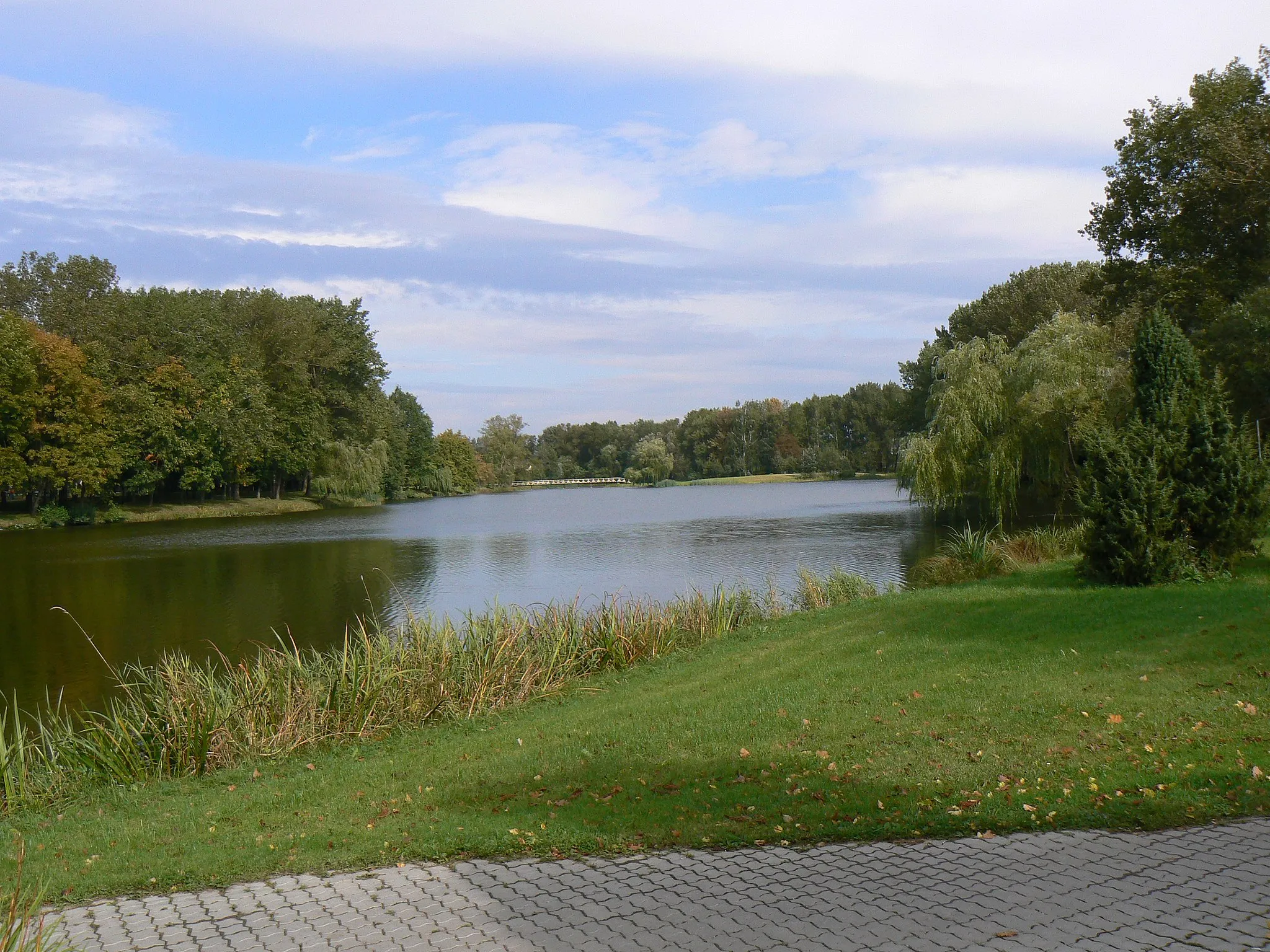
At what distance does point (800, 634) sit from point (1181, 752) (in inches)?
237

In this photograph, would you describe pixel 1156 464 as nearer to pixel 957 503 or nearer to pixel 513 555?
pixel 957 503

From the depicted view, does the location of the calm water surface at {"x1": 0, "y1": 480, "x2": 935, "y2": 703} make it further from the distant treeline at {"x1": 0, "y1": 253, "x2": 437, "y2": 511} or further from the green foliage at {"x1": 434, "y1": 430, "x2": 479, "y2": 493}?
the green foliage at {"x1": 434, "y1": 430, "x2": 479, "y2": 493}

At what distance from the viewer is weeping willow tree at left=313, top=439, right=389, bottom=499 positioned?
52.1m

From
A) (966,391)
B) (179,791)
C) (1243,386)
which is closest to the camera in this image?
(179,791)

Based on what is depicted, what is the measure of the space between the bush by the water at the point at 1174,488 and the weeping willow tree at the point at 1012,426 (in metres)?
10.8

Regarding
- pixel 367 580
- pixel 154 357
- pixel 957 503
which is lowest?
pixel 367 580

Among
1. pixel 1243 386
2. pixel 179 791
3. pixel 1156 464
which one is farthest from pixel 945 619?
pixel 1243 386

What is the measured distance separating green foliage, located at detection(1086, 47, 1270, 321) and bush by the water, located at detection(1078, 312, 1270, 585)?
1059cm

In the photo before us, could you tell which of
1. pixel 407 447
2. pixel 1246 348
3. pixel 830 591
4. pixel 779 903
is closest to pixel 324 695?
pixel 779 903

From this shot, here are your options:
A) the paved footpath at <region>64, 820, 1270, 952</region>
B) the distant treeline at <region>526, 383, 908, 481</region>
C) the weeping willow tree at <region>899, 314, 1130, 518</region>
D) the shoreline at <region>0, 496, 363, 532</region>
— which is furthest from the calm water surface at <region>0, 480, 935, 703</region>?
the distant treeline at <region>526, 383, 908, 481</region>

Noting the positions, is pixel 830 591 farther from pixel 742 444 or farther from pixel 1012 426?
Result: pixel 742 444

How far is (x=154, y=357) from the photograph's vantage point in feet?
144

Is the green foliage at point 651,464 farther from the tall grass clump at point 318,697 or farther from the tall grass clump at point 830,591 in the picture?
the tall grass clump at point 318,697

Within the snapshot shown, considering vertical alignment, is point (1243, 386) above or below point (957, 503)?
above
